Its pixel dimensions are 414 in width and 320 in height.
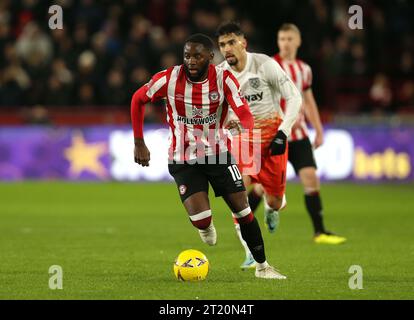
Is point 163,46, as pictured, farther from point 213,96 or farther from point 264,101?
point 213,96

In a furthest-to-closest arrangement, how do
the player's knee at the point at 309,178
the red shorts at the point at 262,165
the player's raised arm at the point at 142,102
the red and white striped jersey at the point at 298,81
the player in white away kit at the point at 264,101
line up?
the player's knee at the point at 309,178, the red and white striped jersey at the point at 298,81, the red shorts at the point at 262,165, the player in white away kit at the point at 264,101, the player's raised arm at the point at 142,102

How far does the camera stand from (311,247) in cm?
1051

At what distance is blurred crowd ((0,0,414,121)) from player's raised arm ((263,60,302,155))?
32.9 feet

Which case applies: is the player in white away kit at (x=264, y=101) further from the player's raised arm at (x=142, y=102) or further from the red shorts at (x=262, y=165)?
the player's raised arm at (x=142, y=102)

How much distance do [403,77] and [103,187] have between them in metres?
7.42

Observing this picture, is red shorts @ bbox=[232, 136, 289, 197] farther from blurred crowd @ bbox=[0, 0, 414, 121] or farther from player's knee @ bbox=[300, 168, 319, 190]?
blurred crowd @ bbox=[0, 0, 414, 121]

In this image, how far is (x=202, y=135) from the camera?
26.0 feet

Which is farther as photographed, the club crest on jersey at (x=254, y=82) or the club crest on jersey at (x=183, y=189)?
the club crest on jersey at (x=254, y=82)

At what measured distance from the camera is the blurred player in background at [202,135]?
7.82 metres

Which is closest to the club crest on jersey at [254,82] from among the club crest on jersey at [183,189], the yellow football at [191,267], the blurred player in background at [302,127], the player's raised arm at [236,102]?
the player's raised arm at [236,102]

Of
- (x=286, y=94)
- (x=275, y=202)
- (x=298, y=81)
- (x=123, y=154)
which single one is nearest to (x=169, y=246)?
(x=275, y=202)

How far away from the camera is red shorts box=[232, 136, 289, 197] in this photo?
9.34m

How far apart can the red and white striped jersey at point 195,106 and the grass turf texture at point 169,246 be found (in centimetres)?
111
